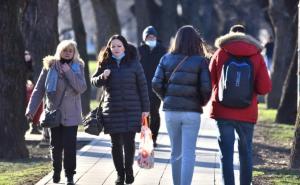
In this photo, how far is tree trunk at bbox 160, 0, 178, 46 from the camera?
1367 inches

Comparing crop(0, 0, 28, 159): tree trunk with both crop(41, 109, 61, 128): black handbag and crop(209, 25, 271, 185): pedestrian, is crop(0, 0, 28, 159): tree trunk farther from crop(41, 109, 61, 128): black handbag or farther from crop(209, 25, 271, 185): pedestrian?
crop(209, 25, 271, 185): pedestrian

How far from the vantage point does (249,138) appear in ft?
30.2

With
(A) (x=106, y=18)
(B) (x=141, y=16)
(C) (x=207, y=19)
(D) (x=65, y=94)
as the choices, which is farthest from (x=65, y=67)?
(C) (x=207, y=19)

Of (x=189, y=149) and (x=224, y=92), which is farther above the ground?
(x=224, y=92)

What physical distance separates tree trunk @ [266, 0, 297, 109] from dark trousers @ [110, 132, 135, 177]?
13.9 meters

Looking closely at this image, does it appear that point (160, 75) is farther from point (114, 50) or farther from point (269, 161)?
point (269, 161)

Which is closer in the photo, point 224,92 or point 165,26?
point 224,92

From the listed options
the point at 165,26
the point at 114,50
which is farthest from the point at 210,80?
the point at 165,26

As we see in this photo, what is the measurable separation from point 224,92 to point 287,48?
632 inches

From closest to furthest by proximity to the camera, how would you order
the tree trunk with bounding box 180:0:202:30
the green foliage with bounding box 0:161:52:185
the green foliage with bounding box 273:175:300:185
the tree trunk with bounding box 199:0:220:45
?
the green foliage with bounding box 273:175:300:185 < the green foliage with bounding box 0:161:52:185 < the tree trunk with bounding box 180:0:202:30 < the tree trunk with bounding box 199:0:220:45

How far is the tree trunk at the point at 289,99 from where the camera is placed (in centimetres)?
2038

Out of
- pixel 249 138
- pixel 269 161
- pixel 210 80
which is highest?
pixel 210 80

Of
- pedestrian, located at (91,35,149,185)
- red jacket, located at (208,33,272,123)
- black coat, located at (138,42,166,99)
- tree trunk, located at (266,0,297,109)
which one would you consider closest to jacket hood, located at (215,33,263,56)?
red jacket, located at (208,33,272,123)

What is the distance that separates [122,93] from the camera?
9820 mm
